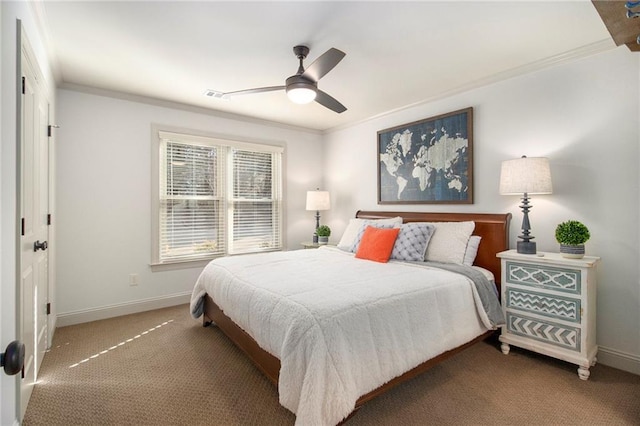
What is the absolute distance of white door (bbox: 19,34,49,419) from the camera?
1.78m

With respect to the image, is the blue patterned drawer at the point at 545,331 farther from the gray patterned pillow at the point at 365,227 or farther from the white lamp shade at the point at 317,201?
the white lamp shade at the point at 317,201

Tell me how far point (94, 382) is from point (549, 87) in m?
4.40

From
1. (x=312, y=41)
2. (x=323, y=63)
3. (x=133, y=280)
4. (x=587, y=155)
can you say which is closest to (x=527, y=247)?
(x=587, y=155)

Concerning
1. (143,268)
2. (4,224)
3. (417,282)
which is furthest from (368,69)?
(143,268)

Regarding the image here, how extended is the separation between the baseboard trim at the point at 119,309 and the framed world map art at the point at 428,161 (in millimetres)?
2996

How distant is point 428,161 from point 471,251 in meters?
1.21

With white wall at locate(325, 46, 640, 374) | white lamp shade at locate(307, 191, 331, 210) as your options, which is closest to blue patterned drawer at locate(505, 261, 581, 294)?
white wall at locate(325, 46, 640, 374)

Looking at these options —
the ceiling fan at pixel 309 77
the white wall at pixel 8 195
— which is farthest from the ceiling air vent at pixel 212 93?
the white wall at pixel 8 195

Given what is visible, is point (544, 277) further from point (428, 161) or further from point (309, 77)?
point (309, 77)

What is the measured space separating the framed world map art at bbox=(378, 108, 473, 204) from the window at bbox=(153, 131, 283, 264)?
1.73 m

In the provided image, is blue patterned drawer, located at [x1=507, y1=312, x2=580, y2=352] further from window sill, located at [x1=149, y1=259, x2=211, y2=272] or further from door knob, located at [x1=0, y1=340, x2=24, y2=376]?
window sill, located at [x1=149, y1=259, x2=211, y2=272]

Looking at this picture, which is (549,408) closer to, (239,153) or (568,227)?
(568,227)

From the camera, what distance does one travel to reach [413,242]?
3.17m

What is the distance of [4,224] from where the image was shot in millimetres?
1462
